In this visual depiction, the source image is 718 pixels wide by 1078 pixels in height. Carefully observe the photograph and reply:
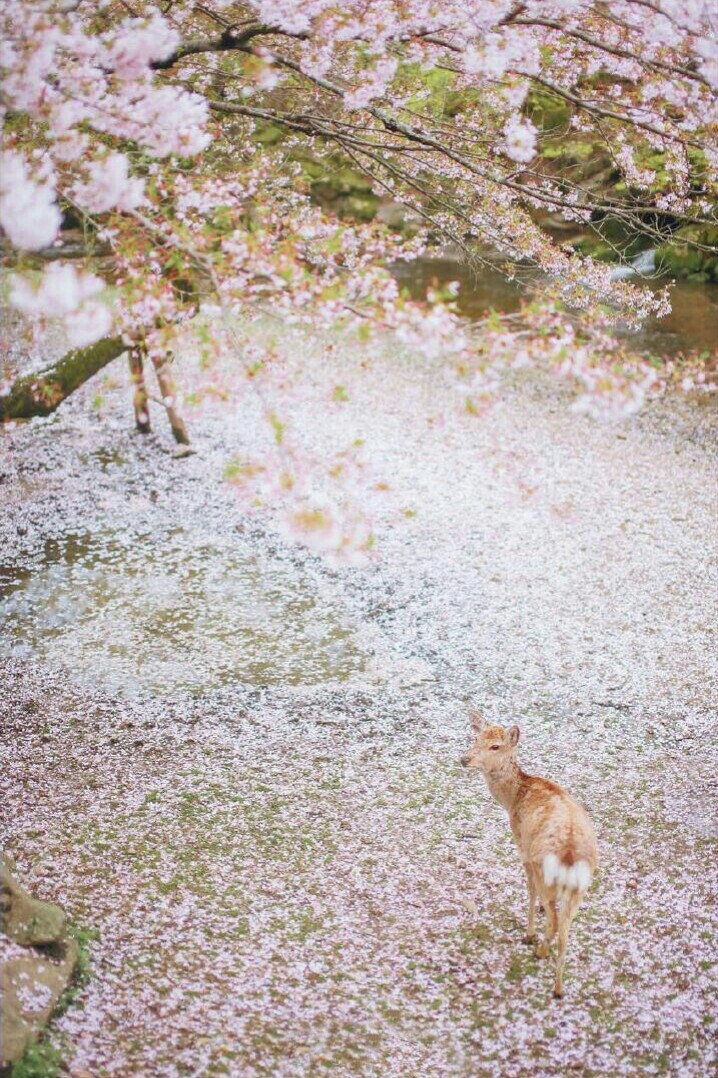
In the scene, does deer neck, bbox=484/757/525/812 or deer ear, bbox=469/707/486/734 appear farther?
deer ear, bbox=469/707/486/734

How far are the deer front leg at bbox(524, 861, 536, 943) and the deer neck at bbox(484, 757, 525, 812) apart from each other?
47 cm

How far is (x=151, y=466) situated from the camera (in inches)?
586

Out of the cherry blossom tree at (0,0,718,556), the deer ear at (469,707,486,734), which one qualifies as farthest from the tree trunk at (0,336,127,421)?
the deer ear at (469,707,486,734)

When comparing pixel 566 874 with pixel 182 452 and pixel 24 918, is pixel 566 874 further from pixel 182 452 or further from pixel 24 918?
pixel 182 452

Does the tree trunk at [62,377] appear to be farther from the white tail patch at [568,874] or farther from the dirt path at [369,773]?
the white tail patch at [568,874]

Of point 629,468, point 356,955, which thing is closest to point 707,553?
point 629,468

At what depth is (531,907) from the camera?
5324 millimetres

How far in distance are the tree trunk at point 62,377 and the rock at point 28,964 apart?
9521mm

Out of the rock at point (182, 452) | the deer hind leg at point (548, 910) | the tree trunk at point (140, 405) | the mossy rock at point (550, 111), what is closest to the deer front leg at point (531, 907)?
Answer: the deer hind leg at point (548, 910)

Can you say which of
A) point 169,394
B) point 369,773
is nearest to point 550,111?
point 169,394

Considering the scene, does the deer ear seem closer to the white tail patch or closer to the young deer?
the young deer

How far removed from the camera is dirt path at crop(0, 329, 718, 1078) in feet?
15.7

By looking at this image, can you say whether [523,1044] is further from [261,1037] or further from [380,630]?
[380,630]

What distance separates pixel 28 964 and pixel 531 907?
2.93 meters
